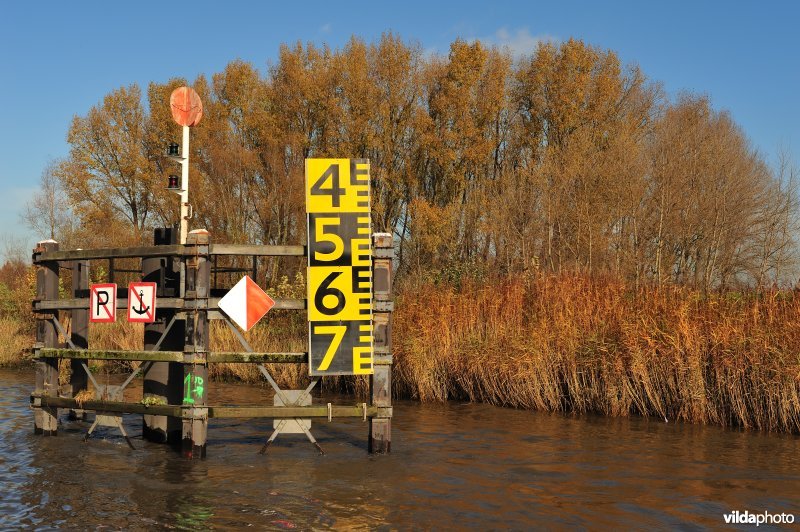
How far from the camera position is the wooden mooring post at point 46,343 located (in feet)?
33.5

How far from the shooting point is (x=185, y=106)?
11.8m

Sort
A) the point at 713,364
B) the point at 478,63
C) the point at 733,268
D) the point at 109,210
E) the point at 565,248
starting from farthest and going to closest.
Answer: the point at 109,210
the point at 478,63
the point at 733,268
the point at 565,248
the point at 713,364

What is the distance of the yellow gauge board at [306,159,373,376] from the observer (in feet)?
28.7

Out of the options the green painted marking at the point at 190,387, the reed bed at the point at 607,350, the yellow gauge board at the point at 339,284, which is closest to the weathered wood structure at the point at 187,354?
the green painted marking at the point at 190,387

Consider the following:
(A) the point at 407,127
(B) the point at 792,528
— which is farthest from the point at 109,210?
(B) the point at 792,528

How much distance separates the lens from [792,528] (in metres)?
6.77

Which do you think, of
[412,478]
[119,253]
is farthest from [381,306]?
[119,253]

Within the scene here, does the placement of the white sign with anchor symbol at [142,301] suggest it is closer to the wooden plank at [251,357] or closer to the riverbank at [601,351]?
the wooden plank at [251,357]

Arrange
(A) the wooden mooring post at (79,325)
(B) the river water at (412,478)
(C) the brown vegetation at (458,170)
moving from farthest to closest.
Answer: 1. (C) the brown vegetation at (458,170)
2. (A) the wooden mooring post at (79,325)
3. (B) the river water at (412,478)

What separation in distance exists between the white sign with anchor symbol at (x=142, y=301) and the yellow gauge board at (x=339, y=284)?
6.18ft

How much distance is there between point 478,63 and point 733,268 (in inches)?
608

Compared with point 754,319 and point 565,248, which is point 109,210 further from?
point 754,319

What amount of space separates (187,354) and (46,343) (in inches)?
110

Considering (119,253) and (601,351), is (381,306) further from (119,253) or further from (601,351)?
(601,351)
